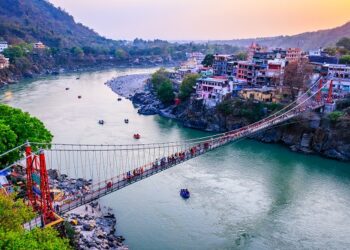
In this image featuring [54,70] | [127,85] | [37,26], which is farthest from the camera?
[37,26]

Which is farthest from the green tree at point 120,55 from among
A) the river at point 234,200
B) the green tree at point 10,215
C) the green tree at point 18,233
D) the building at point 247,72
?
the green tree at point 10,215

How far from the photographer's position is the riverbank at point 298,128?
22.1m

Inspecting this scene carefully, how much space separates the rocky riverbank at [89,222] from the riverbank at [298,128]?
1235 centimetres

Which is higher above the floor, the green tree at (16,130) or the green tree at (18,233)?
the green tree at (16,130)

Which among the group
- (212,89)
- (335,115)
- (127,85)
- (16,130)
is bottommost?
(127,85)

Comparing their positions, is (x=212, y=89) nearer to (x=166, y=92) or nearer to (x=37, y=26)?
(x=166, y=92)

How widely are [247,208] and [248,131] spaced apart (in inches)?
178

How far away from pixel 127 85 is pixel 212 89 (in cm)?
1934

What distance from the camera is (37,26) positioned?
269 ft

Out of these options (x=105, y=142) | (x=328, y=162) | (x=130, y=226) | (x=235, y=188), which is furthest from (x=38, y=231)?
(x=328, y=162)

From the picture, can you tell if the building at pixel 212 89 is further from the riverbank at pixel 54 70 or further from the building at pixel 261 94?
the riverbank at pixel 54 70

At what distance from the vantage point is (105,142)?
24062mm

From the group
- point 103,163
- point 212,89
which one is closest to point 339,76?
point 212,89

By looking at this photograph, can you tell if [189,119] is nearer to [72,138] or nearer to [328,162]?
[72,138]
